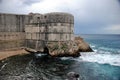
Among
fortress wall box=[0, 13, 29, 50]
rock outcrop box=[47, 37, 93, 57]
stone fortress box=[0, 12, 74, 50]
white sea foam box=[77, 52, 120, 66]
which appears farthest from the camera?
fortress wall box=[0, 13, 29, 50]

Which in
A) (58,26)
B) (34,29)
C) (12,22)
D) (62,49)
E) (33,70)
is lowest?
(33,70)

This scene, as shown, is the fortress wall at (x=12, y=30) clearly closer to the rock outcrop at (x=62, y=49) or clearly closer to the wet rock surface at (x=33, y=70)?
the rock outcrop at (x=62, y=49)

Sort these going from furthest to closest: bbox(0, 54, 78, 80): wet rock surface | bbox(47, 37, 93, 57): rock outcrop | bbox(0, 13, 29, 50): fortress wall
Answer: bbox(0, 13, 29, 50): fortress wall, bbox(47, 37, 93, 57): rock outcrop, bbox(0, 54, 78, 80): wet rock surface

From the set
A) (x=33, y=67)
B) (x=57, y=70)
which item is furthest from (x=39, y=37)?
(x=57, y=70)

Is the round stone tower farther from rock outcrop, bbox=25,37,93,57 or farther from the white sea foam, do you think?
the white sea foam

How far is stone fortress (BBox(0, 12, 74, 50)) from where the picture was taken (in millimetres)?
34656

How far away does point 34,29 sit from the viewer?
3834 cm

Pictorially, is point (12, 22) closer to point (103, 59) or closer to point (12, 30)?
point (12, 30)

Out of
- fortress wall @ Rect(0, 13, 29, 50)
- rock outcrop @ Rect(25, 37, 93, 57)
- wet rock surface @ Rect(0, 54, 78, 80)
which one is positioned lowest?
wet rock surface @ Rect(0, 54, 78, 80)

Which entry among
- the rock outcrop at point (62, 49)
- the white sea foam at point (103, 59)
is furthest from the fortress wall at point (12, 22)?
the white sea foam at point (103, 59)

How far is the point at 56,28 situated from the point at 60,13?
113 inches

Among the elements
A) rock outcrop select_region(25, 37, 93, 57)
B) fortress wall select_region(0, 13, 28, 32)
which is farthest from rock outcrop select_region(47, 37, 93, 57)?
fortress wall select_region(0, 13, 28, 32)

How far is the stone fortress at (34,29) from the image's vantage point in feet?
114

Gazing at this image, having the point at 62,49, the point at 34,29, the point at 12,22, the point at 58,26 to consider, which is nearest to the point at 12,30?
the point at 12,22
